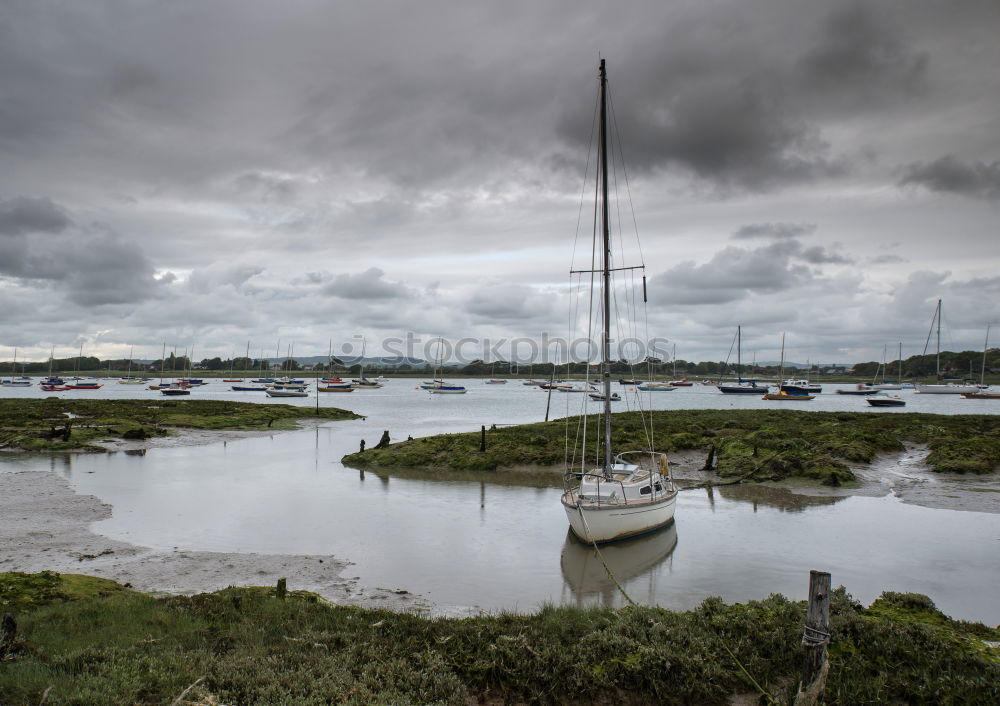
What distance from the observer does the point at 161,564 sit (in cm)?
1702

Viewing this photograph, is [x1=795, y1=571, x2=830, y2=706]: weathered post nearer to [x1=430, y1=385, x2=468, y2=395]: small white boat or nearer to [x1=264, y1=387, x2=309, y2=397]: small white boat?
[x1=264, y1=387, x2=309, y2=397]: small white boat

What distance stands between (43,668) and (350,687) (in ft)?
13.2

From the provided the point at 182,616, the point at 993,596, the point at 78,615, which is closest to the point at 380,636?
the point at 182,616

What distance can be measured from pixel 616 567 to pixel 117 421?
50739 millimetres

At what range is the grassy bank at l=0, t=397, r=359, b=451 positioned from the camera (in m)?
42.7

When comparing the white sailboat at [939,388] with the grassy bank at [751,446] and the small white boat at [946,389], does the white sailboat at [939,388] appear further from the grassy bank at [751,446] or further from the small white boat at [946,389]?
the grassy bank at [751,446]

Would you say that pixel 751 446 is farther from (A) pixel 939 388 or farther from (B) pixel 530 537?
(A) pixel 939 388

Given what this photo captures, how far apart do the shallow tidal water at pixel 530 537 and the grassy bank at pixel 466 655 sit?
3426 mm

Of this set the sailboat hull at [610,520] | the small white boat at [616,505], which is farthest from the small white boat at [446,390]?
the sailboat hull at [610,520]

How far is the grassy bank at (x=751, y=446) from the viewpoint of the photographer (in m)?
33.3

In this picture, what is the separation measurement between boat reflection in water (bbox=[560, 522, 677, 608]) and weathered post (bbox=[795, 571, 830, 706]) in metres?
6.41

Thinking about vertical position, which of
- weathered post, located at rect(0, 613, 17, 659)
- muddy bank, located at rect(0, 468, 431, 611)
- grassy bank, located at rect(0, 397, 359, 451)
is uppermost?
weathered post, located at rect(0, 613, 17, 659)

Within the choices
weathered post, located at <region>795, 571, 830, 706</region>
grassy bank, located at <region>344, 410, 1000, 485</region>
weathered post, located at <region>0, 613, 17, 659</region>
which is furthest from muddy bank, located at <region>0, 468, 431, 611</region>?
grassy bank, located at <region>344, 410, 1000, 485</region>

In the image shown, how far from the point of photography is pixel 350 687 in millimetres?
8188
